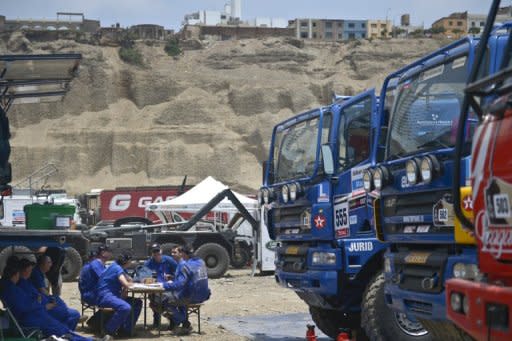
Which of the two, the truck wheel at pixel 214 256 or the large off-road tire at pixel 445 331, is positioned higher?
the truck wheel at pixel 214 256

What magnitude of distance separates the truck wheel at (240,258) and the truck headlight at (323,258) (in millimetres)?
16625

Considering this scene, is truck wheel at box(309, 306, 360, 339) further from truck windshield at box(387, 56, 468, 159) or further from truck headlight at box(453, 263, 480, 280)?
truck headlight at box(453, 263, 480, 280)

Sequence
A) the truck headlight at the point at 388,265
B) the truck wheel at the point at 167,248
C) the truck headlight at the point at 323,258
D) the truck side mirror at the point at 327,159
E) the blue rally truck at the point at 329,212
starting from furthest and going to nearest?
the truck wheel at the point at 167,248 → the truck side mirror at the point at 327,159 → the truck headlight at the point at 323,258 → the blue rally truck at the point at 329,212 → the truck headlight at the point at 388,265

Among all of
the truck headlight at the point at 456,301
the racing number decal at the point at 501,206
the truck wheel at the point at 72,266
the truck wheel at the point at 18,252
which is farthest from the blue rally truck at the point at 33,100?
the truck wheel at the point at 72,266

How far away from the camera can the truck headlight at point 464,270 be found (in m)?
6.91

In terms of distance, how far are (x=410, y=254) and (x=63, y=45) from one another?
76361mm

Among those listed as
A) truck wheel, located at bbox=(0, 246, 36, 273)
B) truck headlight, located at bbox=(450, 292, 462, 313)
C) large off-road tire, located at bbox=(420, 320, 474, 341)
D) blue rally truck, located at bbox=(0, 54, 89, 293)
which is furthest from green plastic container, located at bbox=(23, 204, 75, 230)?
truck headlight, located at bbox=(450, 292, 462, 313)

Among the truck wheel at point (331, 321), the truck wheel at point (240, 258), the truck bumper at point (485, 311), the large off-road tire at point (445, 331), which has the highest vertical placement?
the truck wheel at point (240, 258)

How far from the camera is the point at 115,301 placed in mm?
12922

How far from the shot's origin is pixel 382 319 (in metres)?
9.70

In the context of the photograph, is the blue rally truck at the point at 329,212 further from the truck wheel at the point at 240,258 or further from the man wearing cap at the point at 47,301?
the truck wheel at the point at 240,258

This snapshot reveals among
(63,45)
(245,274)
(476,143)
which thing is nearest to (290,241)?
(476,143)

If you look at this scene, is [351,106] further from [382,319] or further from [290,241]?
[382,319]

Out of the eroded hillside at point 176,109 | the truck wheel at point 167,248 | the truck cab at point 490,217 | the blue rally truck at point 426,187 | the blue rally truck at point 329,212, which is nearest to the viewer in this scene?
the truck cab at point 490,217
